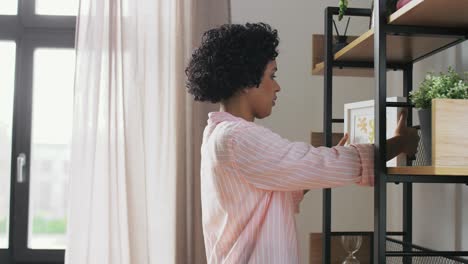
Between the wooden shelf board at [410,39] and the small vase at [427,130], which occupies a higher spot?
the wooden shelf board at [410,39]

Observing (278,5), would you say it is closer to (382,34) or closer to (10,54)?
(10,54)

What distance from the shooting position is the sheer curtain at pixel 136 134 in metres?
2.65

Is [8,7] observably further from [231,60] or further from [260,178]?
[260,178]

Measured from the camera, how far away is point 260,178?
54.6 inches

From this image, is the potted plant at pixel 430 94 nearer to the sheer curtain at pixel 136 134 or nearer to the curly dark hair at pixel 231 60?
the curly dark hair at pixel 231 60

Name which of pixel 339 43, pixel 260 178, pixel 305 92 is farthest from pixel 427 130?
pixel 305 92

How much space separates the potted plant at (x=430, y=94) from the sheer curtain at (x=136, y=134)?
56.8 inches

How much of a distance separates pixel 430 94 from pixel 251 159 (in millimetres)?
400

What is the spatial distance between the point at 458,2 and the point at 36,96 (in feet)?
7.02

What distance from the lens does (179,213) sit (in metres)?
2.65

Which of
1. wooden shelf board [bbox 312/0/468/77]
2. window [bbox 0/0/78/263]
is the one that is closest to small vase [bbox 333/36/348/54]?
wooden shelf board [bbox 312/0/468/77]

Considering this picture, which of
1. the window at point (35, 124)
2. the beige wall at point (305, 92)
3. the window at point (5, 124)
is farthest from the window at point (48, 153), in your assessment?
the beige wall at point (305, 92)

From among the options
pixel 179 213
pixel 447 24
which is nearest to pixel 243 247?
pixel 447 24

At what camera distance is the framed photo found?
1588mm
